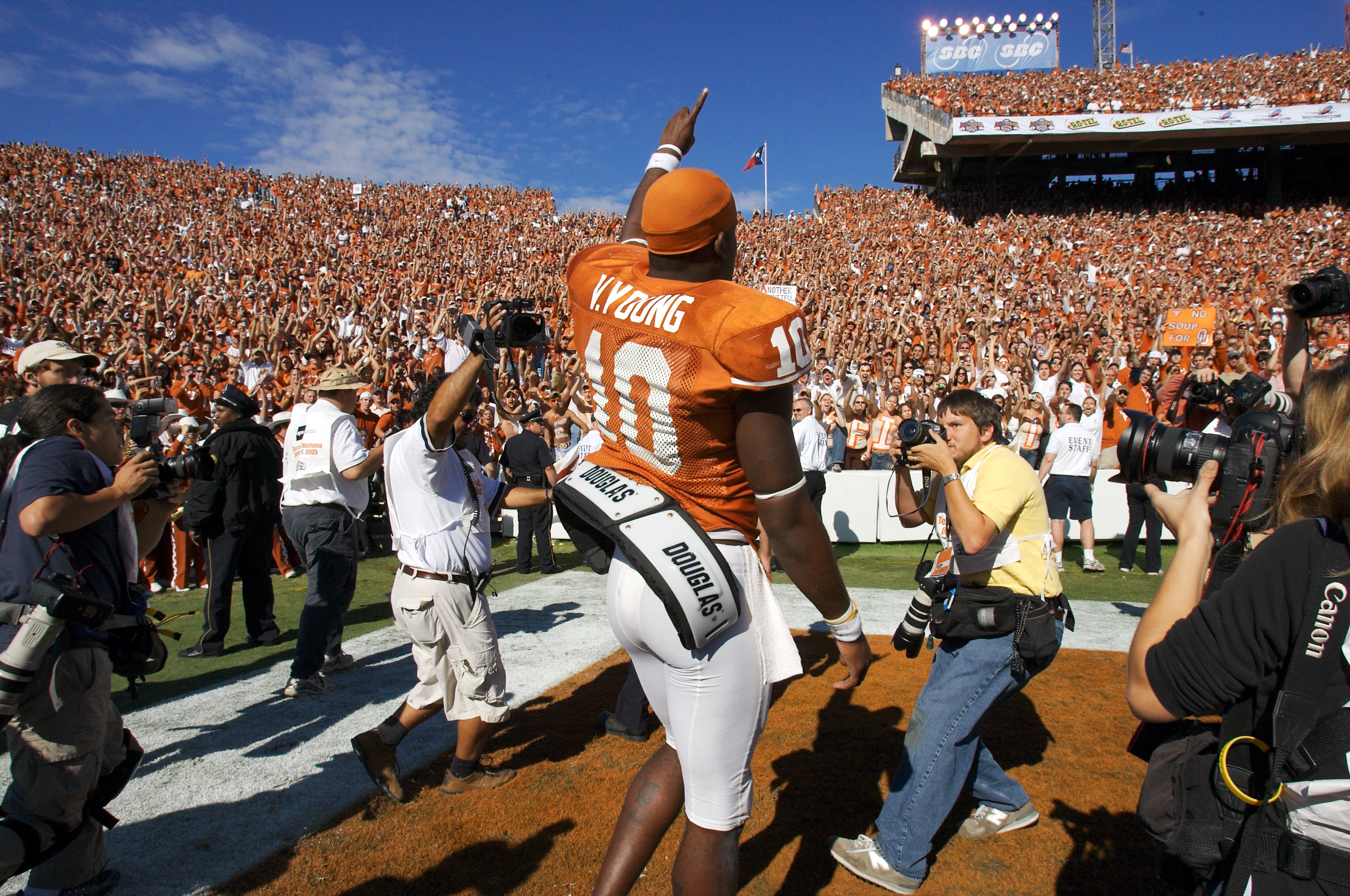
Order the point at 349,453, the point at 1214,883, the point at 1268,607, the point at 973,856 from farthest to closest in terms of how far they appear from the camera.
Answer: the point at 349,453, the point at 973,856, the point at 1214,883, the point at 1268,607

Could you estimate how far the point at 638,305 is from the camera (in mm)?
1896

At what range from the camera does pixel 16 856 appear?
2.35 meters

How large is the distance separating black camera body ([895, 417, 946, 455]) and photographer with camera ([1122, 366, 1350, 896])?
4.21 feet

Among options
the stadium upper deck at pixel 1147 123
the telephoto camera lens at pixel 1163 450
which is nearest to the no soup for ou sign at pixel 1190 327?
the telephoto camera lens at pixel 1163 450

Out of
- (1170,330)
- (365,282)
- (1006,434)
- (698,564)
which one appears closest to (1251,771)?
(698,564)

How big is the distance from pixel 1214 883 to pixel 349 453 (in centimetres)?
505

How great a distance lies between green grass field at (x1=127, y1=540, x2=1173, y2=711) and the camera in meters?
5.45

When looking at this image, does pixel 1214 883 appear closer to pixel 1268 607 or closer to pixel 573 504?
pixel 1268 607

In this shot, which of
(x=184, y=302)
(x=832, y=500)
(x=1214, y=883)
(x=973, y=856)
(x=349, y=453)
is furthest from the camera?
(x=184, y=302)

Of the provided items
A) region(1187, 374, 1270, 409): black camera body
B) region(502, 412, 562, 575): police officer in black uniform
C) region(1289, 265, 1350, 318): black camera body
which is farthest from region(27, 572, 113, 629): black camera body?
region(502, 412, 562, 575): police officer in black uniform

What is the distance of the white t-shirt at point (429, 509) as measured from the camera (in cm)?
367

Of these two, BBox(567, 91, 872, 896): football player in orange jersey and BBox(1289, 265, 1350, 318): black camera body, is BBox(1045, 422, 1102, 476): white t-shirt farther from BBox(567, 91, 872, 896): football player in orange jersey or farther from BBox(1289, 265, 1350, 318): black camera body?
BBox(567, 91, 872, 896): football player in orange jersey

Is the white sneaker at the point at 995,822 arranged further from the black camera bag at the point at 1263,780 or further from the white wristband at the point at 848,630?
the white wristband at the point at 848,630

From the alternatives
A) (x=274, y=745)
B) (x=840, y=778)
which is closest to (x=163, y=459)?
(x=274, y=745)
